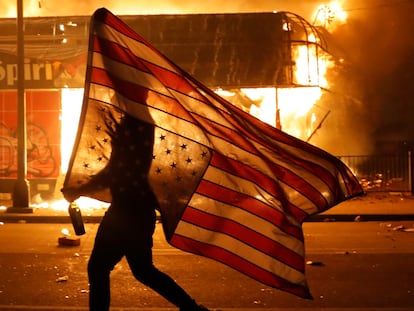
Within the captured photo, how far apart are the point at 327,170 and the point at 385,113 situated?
19913 mm

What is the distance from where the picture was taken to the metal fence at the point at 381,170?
17.1 m

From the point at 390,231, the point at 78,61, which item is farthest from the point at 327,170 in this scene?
the point at 78,61

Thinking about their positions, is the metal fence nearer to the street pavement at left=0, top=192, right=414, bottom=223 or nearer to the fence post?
the fence post

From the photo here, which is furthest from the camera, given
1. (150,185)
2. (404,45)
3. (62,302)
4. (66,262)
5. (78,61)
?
(404,45)

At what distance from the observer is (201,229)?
409 centimetres

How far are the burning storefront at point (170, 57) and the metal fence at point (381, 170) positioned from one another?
260cm

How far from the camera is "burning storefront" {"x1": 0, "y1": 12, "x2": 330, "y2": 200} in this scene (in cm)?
1577

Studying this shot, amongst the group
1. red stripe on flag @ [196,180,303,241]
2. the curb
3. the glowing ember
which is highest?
the glowing ember

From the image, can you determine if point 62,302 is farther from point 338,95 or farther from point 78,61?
point 338,95

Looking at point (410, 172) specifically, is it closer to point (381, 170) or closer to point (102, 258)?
point (381, 170)

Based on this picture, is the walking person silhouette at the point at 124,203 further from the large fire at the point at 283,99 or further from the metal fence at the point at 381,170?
the metal fence at the point at 381,170

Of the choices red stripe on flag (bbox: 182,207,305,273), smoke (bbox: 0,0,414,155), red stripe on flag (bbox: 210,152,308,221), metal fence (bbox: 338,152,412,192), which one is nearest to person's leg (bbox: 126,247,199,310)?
red stripe on flag (bbox: 182,207,305,273)

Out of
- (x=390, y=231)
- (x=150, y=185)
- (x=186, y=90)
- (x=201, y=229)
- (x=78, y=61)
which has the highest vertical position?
(x=78, y=61)

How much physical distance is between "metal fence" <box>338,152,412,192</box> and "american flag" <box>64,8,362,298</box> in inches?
521
